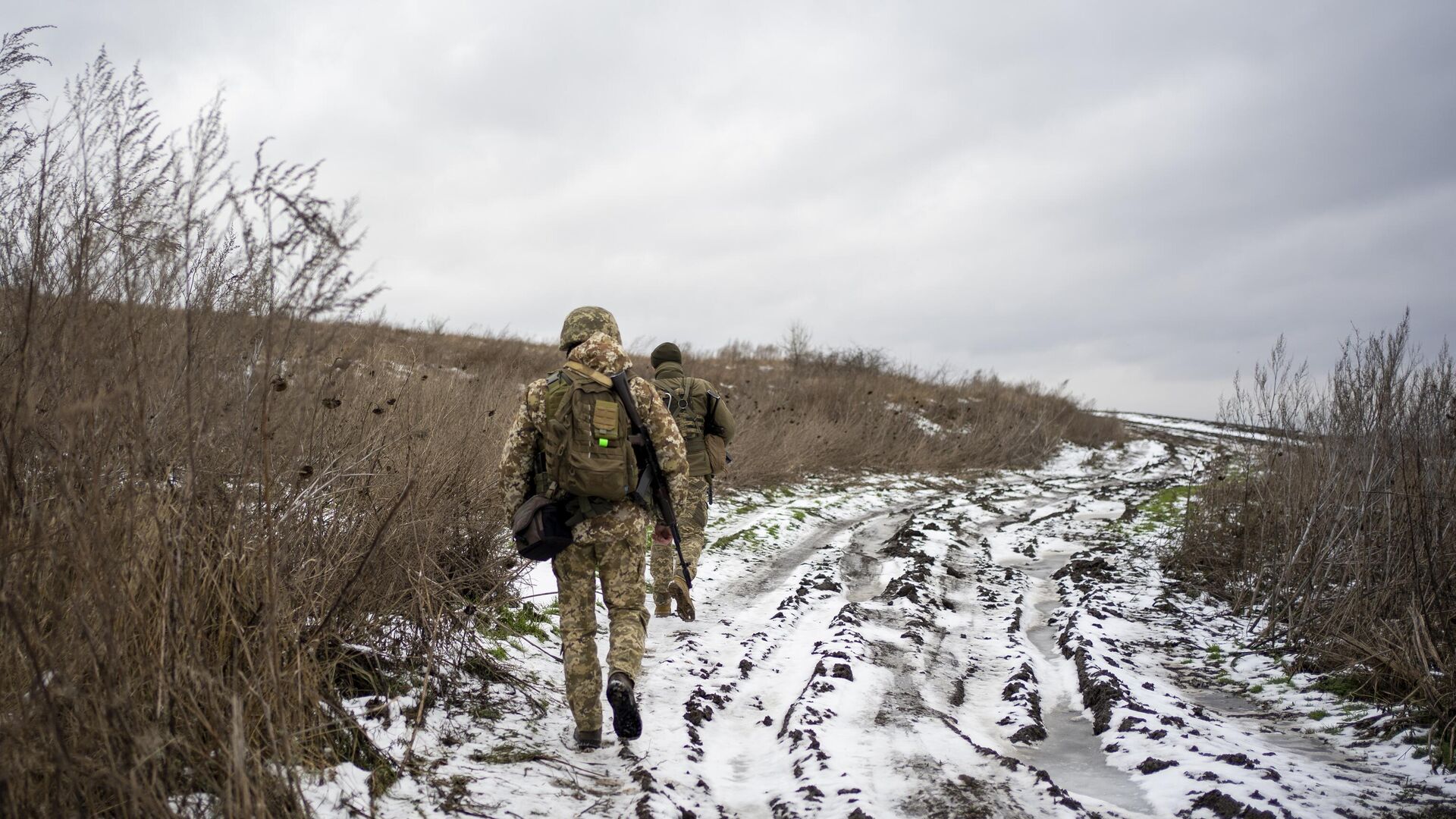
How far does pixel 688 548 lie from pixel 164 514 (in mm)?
4060

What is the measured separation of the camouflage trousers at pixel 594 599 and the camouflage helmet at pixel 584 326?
2.73 feet

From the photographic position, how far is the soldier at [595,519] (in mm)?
3699

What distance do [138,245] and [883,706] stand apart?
3712mm

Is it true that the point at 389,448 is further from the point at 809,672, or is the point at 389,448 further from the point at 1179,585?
the point at 1179,585

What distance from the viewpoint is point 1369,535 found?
5.30m

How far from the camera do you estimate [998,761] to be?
350 centimetres

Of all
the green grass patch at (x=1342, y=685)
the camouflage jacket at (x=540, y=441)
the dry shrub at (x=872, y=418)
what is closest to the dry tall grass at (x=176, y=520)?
the camouflage jacket at (x=540, y=441)

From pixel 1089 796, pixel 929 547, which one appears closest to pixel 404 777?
pixel 1089 796

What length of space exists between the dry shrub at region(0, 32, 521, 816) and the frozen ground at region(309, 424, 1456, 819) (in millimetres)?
419

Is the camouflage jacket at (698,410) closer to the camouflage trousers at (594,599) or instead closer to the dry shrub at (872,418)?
the camouflage trousers at (594,599)

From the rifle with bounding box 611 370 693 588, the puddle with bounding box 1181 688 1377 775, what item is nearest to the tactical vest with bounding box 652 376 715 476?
the rifle with bounding box 611 370 693 588

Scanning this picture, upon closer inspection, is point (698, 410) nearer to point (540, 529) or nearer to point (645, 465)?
point (645, 465)

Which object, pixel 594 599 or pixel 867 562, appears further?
pixel 867 562

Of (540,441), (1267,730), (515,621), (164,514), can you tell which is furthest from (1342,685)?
(164,514)
